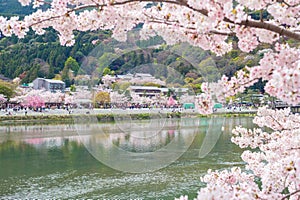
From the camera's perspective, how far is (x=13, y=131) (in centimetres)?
1697

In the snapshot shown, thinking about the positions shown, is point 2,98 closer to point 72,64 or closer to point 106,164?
point 72,64

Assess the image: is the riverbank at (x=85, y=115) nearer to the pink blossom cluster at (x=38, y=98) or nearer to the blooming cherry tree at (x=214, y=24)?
the pink blossom cluster at (x=38, y=98)

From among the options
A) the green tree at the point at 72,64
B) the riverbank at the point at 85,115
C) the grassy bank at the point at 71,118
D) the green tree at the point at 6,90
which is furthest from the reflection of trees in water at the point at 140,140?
the green tree at the point at 72,64

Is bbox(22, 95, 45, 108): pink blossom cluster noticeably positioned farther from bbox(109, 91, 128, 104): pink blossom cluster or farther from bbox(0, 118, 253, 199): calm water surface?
bbox(0, 118, 253, 199): calm water surface

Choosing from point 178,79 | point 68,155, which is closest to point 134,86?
point 178,79

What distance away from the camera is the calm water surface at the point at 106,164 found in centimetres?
753

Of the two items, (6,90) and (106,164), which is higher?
Answer: (6,90)

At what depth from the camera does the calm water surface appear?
296 inches

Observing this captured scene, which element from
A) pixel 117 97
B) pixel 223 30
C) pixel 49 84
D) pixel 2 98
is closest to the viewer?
pixel 223 30

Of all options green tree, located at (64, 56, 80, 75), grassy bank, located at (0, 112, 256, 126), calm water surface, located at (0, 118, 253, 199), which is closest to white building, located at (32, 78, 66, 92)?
green tree, located at (64, 56, 80, 75)

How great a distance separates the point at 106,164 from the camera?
10430 millimetres

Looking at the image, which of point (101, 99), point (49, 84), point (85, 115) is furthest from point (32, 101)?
point (101, 99)

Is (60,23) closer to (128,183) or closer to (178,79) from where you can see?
(128,183)

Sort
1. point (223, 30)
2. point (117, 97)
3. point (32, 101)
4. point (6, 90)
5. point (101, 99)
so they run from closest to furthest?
point (223, 30) → point (117, 97) → point (101, 99) → point (6, 90) → point (32, 101)
